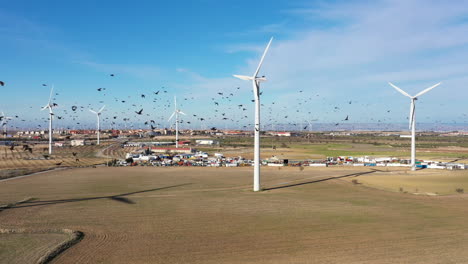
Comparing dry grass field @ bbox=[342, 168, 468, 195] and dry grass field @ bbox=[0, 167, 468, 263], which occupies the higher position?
dry grass field @ bbox=[0, 167, 468, 263]

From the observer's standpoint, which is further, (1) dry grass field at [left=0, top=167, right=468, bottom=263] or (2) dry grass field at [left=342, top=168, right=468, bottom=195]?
(2) dry grass field at [left=342, top=168, right=468, bottom=195]

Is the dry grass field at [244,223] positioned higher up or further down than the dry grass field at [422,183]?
higher up

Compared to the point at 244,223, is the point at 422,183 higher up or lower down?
lower down

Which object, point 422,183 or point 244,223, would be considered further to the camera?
point 422,183

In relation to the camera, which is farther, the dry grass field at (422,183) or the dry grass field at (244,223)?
the dry grass field at (422,183)

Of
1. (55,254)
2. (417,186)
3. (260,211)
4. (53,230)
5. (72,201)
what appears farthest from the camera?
(417,186)

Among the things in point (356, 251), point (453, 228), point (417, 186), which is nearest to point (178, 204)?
point (356, 251)

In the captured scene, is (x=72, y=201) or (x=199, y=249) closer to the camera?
(x=199, y=249)

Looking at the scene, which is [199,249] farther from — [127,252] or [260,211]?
[260,211]
